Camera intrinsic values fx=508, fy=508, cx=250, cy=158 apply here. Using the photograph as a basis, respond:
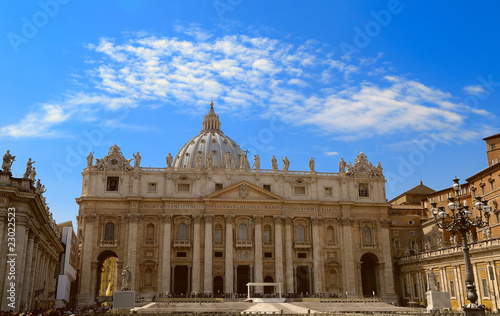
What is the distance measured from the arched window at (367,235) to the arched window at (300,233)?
30.7 ft

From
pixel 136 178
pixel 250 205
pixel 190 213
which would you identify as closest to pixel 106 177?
pixel 136 178

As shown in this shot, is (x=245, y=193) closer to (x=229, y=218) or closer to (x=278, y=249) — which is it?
(x=229, y=218)

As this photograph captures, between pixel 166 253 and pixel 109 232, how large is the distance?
8.71m

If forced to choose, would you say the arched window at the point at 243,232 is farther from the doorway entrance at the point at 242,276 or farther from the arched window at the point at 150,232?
the arched window at the point at 150,232

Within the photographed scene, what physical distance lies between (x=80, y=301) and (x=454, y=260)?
1843 inches

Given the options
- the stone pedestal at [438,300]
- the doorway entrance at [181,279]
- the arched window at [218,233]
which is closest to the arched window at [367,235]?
the arched window at [218,233]

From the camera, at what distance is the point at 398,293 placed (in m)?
76.4

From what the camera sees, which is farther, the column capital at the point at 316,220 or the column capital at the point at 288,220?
the column capital at the point at 316,220

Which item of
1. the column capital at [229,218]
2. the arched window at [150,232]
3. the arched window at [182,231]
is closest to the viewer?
the arched window at [150,232]

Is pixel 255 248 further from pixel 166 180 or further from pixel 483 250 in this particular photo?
pixel 483 250

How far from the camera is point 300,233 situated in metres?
75.2

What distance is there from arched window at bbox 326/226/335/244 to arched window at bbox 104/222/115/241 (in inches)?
1220

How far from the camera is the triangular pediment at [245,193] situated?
73.1m

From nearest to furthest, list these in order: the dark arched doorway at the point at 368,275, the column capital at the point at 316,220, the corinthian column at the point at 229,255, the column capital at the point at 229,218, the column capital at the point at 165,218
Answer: the corinthian column at the point at 229,255
the column capital at the point at 165,218
the column capital at the point at 229,218
the column capital at the point at 316,220
the dark arched doorway at the point at 368,275
